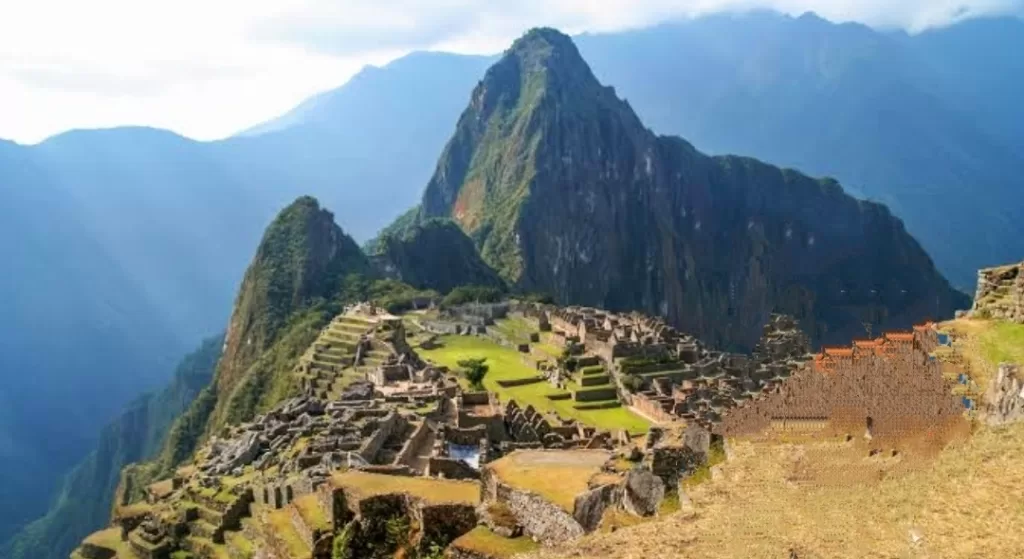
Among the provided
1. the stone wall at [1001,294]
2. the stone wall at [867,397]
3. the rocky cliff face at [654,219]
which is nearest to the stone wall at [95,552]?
the stone wall at [867,397]

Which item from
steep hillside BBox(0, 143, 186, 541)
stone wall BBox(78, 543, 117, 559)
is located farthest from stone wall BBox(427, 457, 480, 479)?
steep hillside BBox(0, 143, 186, 541)

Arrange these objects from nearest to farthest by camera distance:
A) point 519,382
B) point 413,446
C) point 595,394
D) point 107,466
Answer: point 413,446 < point 595,394 < point 519,382 < point 107,466

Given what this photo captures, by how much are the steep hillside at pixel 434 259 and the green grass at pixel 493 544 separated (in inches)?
3738

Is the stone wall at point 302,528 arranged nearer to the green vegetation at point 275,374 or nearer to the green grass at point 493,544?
the green grass at point 493,544

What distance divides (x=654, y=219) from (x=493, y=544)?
6401 inches

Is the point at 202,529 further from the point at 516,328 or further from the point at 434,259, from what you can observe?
the point at 434,259

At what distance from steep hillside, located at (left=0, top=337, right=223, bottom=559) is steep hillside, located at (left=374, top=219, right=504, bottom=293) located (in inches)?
1008

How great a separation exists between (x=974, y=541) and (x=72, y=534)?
7530 centimetres

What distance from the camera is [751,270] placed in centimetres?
17638

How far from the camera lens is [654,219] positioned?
172 meters

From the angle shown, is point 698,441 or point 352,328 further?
point 352,328

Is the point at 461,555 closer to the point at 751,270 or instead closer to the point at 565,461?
the point at 565,461

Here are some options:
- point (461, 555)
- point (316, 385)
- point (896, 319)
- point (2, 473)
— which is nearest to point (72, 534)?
point (316, 385)

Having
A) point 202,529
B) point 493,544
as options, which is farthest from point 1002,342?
point 202,529
